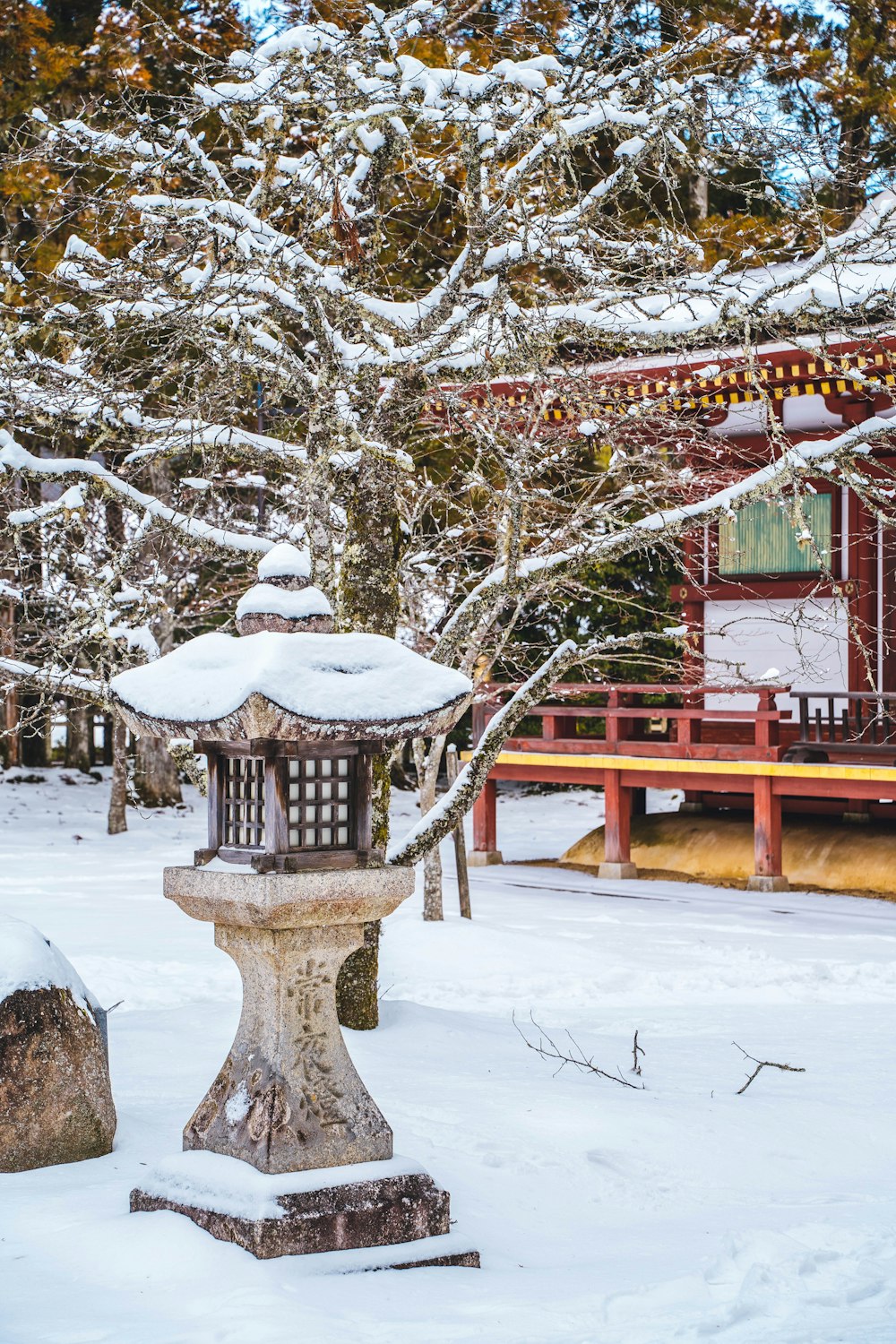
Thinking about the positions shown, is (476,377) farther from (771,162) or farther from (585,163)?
(585,163)

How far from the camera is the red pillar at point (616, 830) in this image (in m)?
16.4

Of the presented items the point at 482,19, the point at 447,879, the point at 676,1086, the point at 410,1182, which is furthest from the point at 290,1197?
the point at 482,19

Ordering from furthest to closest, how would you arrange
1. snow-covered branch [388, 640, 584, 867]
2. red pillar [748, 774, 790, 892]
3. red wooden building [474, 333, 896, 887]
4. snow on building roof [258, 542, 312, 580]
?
1. red pillar [748, 774, 790, 892]
2. red wooden building [474, 333, 896, 887]
3. snow-covered branch [388, 640, 584, 867]
4. snow on building roof [258, 542, 312, 580]

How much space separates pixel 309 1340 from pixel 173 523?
554 cm

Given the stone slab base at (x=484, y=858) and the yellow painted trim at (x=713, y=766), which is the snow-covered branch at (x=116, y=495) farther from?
the stone slab base at (x=484, y=858)

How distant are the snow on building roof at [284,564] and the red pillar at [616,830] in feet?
37.0

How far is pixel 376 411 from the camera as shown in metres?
8.07

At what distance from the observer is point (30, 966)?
578 centimetres

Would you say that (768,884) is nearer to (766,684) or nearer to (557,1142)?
(766,684)

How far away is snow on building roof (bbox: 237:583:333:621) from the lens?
5324 millimetres

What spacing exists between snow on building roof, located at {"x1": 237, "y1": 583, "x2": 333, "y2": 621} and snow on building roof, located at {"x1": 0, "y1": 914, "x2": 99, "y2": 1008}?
171 centimetres

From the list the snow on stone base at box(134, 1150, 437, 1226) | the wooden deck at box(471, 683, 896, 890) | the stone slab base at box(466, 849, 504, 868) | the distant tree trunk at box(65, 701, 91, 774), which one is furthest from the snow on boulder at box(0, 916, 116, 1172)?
the distant tree trunk at box(65, 701, 91, 774)

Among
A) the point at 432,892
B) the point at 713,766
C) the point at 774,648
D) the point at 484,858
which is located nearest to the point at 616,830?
the point at 713,766

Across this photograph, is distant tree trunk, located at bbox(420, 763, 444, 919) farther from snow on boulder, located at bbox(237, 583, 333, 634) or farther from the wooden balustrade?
snow on boulder, located at bbox(237, 583, 333, 634)
